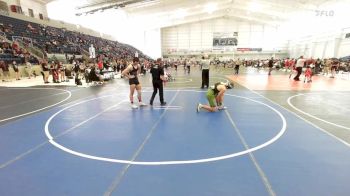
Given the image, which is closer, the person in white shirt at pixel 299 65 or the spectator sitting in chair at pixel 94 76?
the spectator sitting in chair at pixel 94 76

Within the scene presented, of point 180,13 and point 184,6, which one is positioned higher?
point 184,6

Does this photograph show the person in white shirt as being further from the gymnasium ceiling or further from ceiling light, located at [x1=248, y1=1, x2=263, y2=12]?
ceiling light, located at [x1=248, y1=1, x2=263, y2=12]

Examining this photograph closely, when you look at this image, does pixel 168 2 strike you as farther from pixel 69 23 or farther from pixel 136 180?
pixel 136 180

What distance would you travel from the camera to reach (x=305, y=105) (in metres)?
8.94

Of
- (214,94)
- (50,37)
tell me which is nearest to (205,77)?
(214,94)

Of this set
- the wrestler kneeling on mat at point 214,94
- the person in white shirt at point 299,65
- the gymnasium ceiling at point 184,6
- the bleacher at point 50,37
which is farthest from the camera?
the gymnasium ceiling at point 184,6

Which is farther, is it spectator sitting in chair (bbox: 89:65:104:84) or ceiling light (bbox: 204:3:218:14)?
ceiling light (bbox: 204:3:218:14)

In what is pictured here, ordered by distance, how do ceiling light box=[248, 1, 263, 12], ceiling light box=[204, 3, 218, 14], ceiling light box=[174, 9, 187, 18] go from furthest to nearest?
1. ceiling light box=[174, 9, 187, 18]
2. ceiling light box=[204, 3, 218, 14]
3. ceiling light box=[248, 1, 263, 12]

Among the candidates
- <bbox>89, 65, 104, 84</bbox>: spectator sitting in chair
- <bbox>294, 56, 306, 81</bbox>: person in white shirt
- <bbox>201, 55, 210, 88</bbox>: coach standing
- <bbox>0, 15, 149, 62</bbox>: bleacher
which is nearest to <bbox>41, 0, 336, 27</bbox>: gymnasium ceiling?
<bbox>0, 15, 149, 62</bbox>: bleacher

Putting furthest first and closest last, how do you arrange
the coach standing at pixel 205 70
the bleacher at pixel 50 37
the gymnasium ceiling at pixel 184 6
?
the gymnasium ceiling at pixel 184 6 → the bleacher at pixel 50 37 → the coach standing at pixel 205 70

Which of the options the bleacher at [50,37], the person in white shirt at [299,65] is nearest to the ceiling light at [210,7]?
the bleacher at [50,37]

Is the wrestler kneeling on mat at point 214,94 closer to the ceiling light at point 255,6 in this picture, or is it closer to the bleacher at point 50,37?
the bleacher at point 50,37

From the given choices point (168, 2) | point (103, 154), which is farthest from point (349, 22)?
point (103, 154)

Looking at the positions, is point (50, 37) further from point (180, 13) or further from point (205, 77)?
point (180, 13)
